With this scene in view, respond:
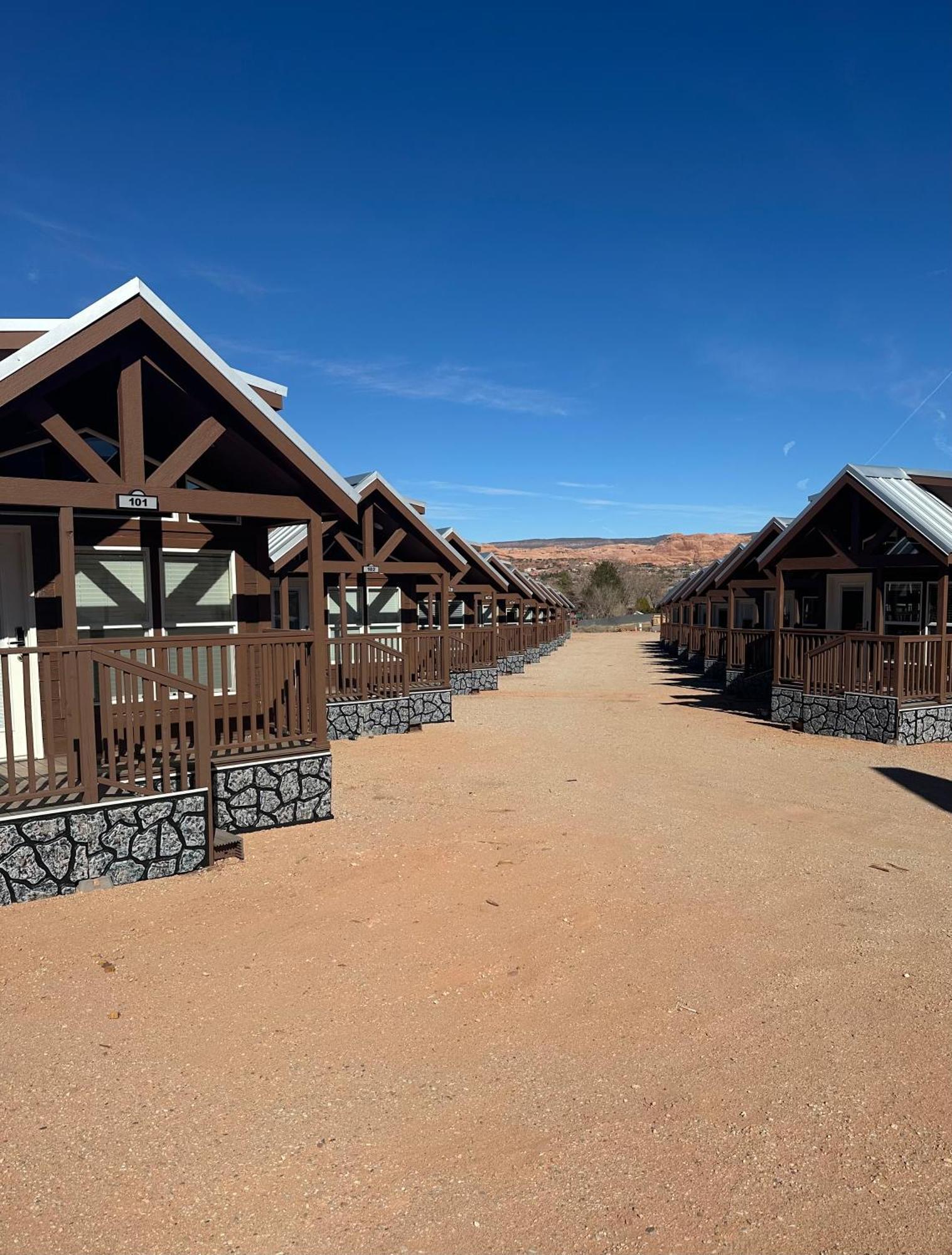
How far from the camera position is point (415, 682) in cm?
1644

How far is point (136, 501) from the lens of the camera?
24.1 ft

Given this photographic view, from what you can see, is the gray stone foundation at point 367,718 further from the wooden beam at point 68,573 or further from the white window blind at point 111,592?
the wooden beam at point 68,573

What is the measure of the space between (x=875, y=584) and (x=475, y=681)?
10674mm

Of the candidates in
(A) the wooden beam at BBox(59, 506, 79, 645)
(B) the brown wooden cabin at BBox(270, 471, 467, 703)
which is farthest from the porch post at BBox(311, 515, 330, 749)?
(B) the brown wooden cabin at BBox(270, 471, 467, 703)

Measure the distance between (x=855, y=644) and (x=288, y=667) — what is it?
10.8 metres

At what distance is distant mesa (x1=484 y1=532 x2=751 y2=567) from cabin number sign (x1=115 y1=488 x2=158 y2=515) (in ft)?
411

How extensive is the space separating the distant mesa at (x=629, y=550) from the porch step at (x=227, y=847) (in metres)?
126

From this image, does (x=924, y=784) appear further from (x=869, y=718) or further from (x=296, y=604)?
(x=296, y=604)

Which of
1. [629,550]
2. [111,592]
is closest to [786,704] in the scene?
[111,592]

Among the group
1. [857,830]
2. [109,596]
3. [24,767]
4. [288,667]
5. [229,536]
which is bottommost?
[857,830]

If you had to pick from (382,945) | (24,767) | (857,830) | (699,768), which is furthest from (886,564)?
(24,767)

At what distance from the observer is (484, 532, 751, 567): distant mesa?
479 feet

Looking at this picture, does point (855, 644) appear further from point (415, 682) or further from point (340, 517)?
point (340, 517)

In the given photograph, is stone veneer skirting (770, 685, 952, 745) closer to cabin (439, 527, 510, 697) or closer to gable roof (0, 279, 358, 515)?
cabin (439, 527, 510, 697)
